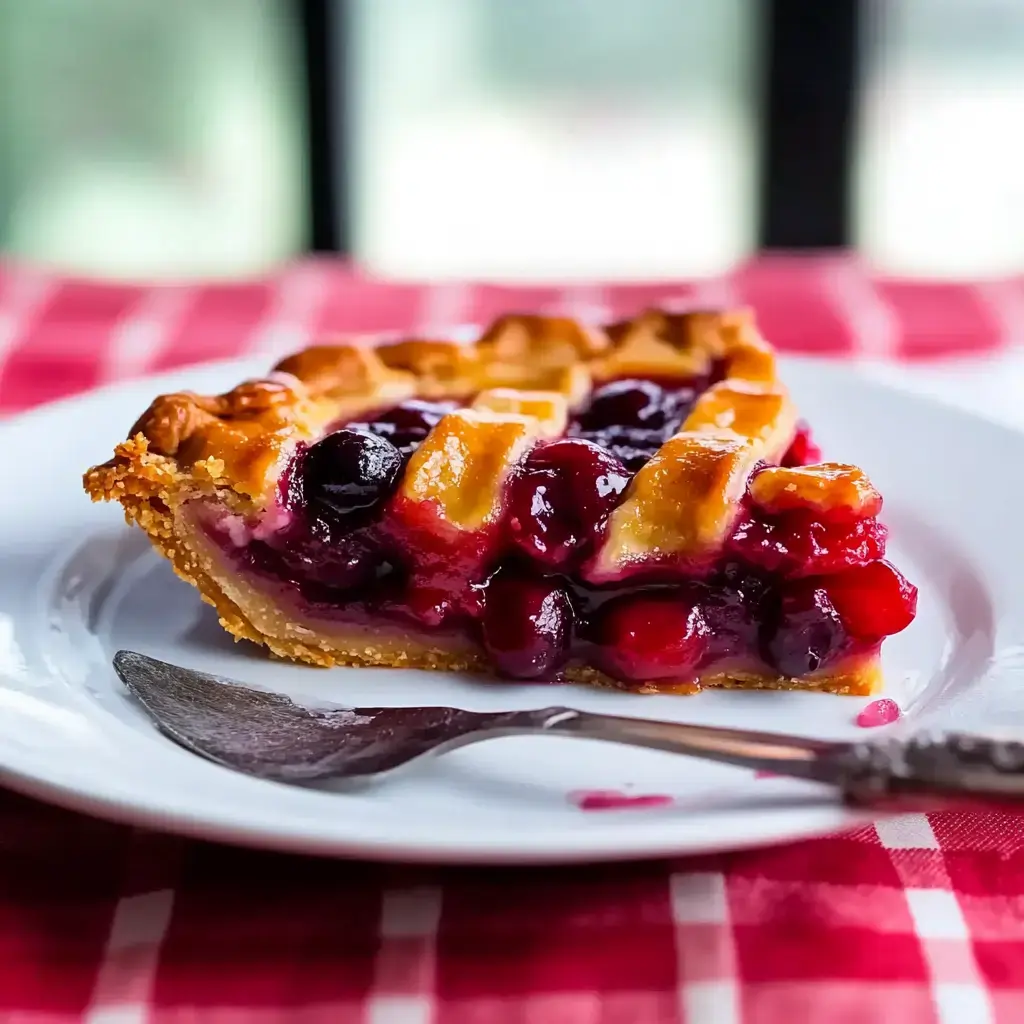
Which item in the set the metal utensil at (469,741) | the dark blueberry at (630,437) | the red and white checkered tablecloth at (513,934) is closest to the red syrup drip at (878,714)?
the red and white checkered tablecloth at (513,934)

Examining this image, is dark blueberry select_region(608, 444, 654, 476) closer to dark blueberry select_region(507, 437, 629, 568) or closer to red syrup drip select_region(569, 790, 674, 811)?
dark blueberry select_region(507, 437, 629, 568)

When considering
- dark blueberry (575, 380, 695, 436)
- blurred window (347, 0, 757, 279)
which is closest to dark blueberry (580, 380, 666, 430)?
dark blueberry (575, 380, 695, 436)

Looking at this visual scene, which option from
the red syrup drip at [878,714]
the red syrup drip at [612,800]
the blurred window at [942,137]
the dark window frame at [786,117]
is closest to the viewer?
the red syrup drip at [612,800]

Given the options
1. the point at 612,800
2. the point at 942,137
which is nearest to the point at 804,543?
the point at 612,800

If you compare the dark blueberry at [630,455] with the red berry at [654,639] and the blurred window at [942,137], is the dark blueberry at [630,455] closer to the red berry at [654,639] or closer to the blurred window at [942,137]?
the red berry at [654,639]

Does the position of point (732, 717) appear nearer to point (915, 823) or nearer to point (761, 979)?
point (915, 823)

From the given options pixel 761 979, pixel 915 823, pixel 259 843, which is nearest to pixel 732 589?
pixel 915 823
